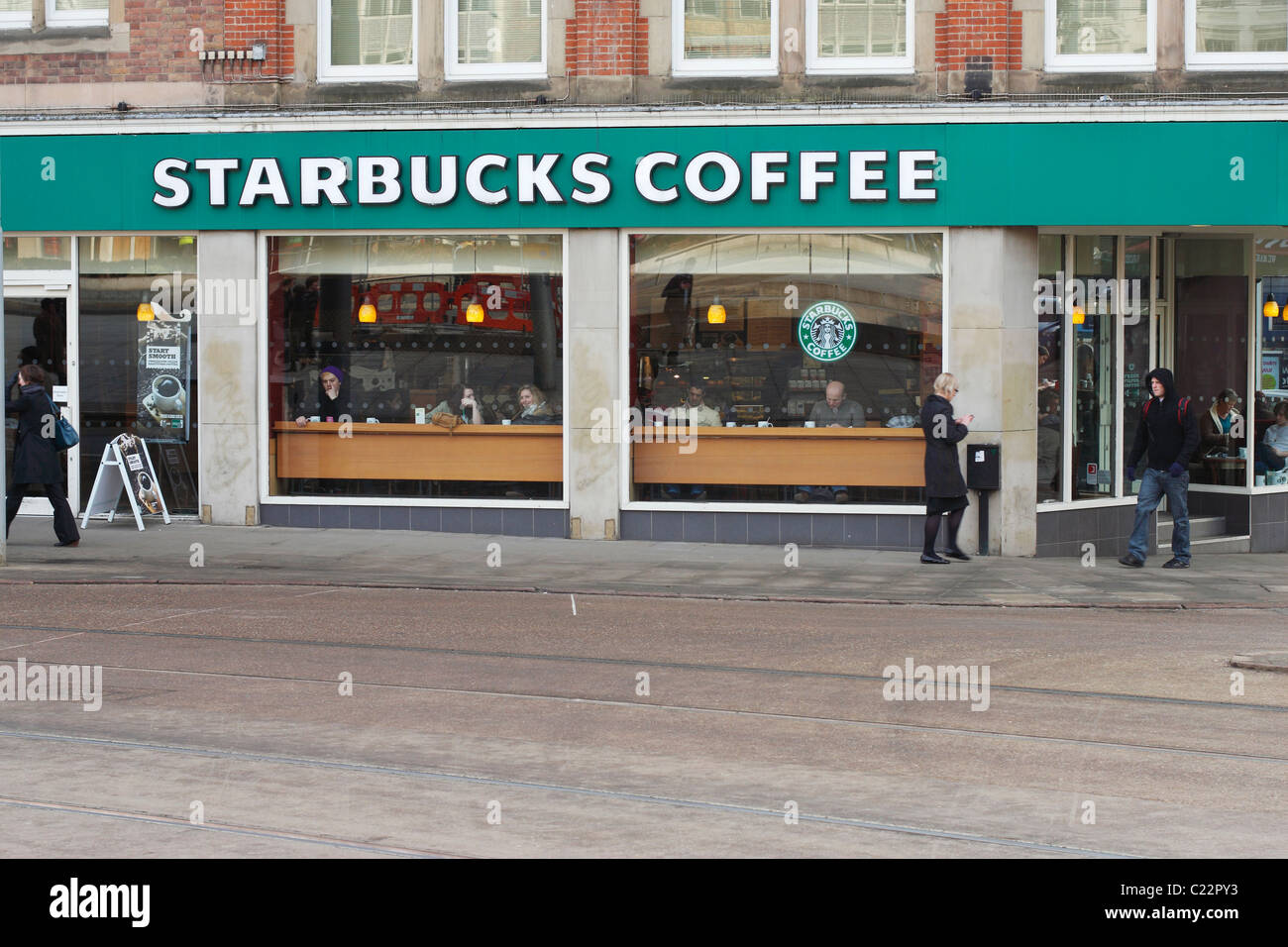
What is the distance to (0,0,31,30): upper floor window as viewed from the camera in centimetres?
1855

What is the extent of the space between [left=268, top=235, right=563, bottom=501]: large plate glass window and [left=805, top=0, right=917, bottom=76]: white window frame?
10.9 ft

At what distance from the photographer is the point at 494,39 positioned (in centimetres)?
1784

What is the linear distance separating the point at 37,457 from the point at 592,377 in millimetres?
5677

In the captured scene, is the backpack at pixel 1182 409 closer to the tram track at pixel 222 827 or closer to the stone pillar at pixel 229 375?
the stone pillar at pixel 229 375

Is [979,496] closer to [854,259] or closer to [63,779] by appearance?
[854,259]

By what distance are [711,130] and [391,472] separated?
513 cm

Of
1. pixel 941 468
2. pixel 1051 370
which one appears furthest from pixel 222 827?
pixel 1051 370

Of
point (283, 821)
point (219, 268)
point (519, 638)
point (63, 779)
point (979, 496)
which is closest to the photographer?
point (283, 821)

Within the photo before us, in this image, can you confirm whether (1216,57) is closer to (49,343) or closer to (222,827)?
(49,343)

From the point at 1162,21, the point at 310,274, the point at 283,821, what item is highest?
the point at 1162,21

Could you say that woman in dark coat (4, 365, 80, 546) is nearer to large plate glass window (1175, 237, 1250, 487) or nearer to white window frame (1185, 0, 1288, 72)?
white window frame (1185, 0, 1288, 72)

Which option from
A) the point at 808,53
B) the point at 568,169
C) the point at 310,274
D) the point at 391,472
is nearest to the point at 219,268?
the point at 310,274

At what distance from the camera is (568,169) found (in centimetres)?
1731

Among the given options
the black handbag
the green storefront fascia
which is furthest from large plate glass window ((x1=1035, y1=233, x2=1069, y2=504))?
the black handbag
